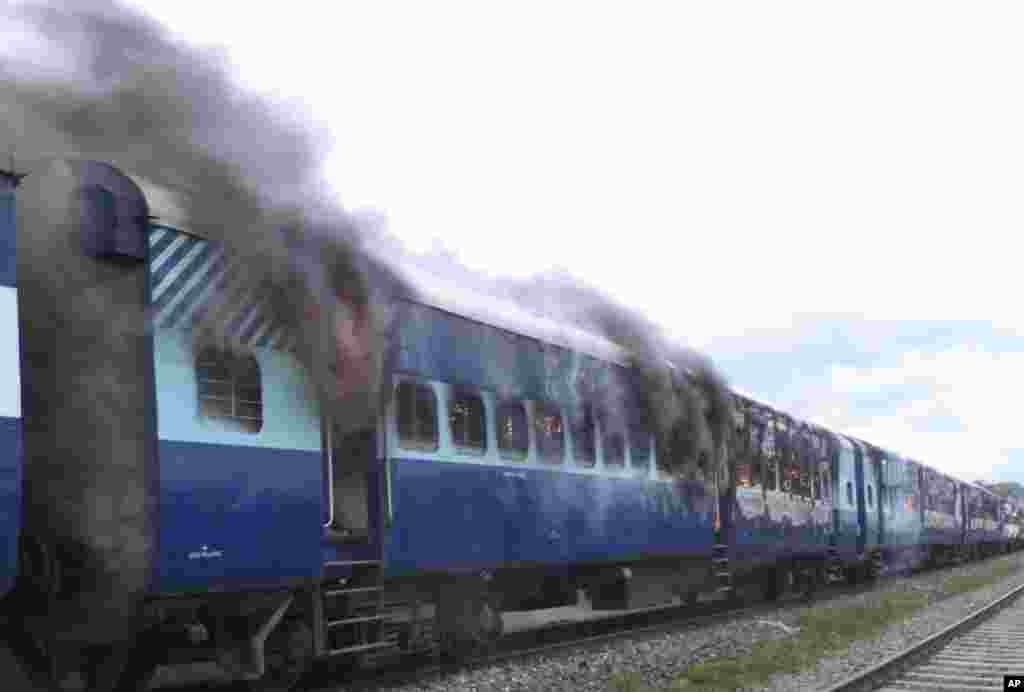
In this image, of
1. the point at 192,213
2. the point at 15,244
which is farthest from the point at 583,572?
the point at 15,244

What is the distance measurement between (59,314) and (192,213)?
1143mm

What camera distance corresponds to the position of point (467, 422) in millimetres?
10320

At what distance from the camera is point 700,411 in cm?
1556

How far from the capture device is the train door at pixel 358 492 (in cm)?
911

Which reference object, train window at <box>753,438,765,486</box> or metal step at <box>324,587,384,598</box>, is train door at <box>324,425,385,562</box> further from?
train window at <box>753,438,765,486</box>

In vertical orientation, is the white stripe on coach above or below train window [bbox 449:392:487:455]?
above

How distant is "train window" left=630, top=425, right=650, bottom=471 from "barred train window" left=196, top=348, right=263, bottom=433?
21.0 feet

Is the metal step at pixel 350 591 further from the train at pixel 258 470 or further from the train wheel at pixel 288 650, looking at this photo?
the train wheel at pixel 288 650

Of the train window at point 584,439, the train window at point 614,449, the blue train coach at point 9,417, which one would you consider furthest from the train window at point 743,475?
the blue train coach at point 9,417

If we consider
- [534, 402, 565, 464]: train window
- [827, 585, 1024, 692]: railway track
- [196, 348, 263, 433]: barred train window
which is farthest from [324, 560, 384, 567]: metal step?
[827, 585, 1024, 692]: railway track

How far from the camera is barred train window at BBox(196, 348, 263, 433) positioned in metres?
7.52

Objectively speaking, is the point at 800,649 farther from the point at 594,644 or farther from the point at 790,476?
the point at 790,476

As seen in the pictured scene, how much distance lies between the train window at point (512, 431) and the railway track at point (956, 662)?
3520mm

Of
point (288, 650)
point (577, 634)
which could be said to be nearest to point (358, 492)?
point (288, 650)
